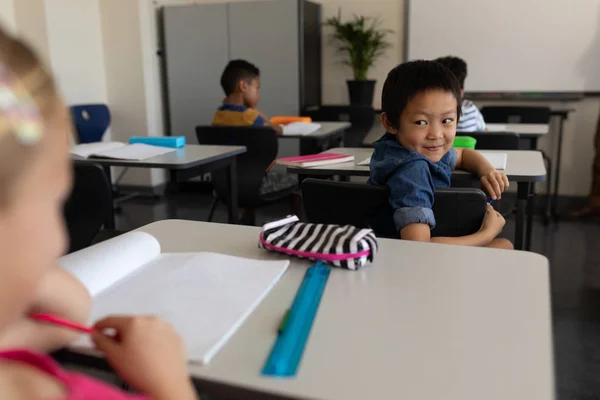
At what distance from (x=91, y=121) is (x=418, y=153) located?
3735mm

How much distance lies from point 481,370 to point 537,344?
0.34ft

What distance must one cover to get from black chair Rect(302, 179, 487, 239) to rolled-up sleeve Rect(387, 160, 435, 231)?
32 millimetres

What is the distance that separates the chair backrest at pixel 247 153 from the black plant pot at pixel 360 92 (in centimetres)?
210

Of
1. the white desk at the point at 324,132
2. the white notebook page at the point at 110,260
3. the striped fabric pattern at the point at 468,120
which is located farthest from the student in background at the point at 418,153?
the white desk at the point at 324,132

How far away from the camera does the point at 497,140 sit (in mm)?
2721

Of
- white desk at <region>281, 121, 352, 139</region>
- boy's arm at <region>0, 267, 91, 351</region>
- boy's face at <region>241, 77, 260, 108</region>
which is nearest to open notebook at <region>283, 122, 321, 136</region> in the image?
white desk at <region>281, 121, 352, 139</region>

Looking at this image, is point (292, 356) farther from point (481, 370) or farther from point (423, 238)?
point (423, 238)

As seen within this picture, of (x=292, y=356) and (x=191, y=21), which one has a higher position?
(x=191, y=21)

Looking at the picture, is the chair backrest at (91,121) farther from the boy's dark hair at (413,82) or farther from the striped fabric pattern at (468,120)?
the boy's dark hair at (413,82)

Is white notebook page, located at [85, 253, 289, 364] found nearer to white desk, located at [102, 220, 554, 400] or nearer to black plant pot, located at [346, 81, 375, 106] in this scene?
white desk, located at [102, 220, 554, 400]

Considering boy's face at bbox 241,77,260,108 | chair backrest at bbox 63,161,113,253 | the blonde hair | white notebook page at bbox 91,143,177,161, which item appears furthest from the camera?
boy's face at bbox 241,77,260,108

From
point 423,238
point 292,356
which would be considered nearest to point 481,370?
point 292,356

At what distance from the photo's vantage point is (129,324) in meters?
0.62

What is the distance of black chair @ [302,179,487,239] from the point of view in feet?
4.74
